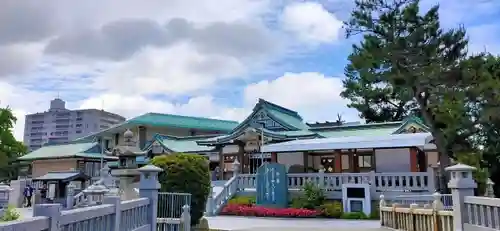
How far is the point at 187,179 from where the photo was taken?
493 inches

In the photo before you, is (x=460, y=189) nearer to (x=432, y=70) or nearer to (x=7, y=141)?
(x=432, y=70)

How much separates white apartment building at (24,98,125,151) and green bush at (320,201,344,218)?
64.6m

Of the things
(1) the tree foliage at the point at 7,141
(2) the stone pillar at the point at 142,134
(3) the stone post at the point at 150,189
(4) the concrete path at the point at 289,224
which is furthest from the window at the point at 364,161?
(1) the tree foliage at the point at 7,141

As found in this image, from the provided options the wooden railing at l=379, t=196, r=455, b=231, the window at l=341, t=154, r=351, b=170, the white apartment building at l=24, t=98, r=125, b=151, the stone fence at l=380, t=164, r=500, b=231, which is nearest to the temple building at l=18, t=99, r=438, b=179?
the window at l=341, t=154, r=351, b=170

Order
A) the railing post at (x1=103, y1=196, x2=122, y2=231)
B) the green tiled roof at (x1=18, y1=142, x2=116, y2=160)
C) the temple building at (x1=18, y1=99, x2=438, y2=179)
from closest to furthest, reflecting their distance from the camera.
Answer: the railing post at (x1=103, y1=196, x2=122, y2=231), the temple building at (x1=18, y1=99, x2=438, y2=179), the green tiled roof at (x1=18, y1=142, x2=116, y2=160)

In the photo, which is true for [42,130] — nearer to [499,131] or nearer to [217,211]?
[217,211]

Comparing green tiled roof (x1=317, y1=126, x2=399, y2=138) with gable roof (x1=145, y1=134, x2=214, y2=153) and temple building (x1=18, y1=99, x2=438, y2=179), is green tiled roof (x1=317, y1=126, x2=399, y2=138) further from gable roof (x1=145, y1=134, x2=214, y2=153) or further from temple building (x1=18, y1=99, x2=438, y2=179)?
gable roof (x1=145, y1=134, x2=214, y2=153)

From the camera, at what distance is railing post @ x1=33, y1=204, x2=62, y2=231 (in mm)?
4203

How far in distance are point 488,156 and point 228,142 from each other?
509 inches

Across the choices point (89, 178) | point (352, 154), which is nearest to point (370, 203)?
point (352, 154)

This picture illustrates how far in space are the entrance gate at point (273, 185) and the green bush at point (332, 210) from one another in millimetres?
1711

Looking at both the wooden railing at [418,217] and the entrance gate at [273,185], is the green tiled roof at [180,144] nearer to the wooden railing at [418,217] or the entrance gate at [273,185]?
the entrance gate at [273,185]

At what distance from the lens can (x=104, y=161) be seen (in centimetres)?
3406

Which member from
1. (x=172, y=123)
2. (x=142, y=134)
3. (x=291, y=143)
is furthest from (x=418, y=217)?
(x=172, y=123)
